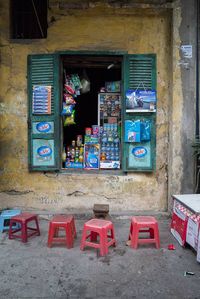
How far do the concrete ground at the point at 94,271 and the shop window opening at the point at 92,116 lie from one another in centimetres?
179

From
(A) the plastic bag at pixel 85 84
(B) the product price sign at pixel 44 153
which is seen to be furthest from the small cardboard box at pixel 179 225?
(A) the plastic bag at pixel 85 84

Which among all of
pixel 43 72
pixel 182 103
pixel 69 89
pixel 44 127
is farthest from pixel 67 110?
pixel 182 103

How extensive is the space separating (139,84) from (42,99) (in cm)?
171

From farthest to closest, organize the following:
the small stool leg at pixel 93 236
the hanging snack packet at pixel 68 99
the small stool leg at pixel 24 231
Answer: the hanging snack packet at pixel 68 99 → the small stool leg at pixel 24 231 → the small stool leg at pixel 93 236

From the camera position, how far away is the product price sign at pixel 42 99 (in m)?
6.81

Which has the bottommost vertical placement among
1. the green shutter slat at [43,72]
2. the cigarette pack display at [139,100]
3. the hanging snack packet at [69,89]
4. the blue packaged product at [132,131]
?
the blue packaged product at [132,131]

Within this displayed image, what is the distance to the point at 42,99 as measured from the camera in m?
6.83

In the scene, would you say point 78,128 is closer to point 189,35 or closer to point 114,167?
point 114,167

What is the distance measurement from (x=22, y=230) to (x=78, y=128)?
2361 millimetres

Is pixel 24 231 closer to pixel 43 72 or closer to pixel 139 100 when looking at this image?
pixel 43 72

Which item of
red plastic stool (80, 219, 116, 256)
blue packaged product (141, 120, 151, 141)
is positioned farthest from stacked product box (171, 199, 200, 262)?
blue packaged product (141, 120, 151, 141)

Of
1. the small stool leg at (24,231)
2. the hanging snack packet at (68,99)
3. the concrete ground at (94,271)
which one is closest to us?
the concrete ground at (94,271)

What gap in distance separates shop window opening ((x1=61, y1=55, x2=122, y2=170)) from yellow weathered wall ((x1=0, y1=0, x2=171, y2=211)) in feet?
1.14

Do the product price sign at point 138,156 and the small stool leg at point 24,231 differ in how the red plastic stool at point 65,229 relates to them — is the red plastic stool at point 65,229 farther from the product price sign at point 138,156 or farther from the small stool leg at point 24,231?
the product price sign at point 138,156
